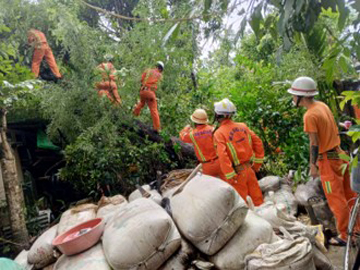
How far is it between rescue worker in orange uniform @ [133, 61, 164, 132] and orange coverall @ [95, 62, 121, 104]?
519 mm

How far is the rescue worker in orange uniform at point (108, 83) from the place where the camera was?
488cm

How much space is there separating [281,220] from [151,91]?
3.42m

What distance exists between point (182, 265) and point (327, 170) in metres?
1.66

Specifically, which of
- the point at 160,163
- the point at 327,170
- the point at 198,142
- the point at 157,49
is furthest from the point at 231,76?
the point at 327,170

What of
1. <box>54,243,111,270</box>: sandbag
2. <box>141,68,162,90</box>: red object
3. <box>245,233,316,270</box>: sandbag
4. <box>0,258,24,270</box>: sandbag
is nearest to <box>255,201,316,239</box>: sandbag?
<box>245,233,316,270</box>: sandbag

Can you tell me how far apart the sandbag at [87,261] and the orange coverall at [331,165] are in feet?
7.00

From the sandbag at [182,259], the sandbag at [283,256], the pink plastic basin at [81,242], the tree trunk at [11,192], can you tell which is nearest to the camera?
the sandbag at [283,256]

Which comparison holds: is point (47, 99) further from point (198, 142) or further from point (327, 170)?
point (327, 170)

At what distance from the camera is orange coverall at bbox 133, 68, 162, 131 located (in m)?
5.23

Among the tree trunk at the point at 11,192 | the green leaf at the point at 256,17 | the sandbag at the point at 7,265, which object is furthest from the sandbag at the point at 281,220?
the tree trunk at the point at 11,192

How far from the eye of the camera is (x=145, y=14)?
5473 mm

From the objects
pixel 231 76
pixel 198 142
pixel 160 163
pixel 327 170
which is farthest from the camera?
pixel 231 76

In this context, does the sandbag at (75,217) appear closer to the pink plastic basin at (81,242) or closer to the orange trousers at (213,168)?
the pink plastic basin at (81,242)

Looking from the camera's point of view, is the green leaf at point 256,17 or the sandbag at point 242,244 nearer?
the green leaf at point 256,17
